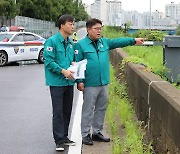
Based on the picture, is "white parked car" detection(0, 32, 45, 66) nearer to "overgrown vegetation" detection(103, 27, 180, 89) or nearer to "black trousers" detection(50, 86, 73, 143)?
"overgrown vegetation" detection(103, 27, 180, 89)

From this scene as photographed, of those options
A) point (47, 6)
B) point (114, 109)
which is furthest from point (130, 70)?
point (47, 6)

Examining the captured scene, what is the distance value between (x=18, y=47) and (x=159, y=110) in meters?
17.3

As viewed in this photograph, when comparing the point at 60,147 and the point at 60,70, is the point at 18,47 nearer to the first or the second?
the point at 60,147

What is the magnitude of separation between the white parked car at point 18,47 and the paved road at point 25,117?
215 inches

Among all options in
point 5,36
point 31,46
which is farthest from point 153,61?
point 31,46

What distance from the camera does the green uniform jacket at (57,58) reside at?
21.4 feet

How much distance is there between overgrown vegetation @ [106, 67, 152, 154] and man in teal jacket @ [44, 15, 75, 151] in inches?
32.9

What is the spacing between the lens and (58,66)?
255 inches

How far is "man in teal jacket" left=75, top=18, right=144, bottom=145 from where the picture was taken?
6.79m

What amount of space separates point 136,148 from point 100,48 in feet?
5.21

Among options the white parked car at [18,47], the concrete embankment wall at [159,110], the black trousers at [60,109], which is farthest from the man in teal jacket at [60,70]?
the white parked car at [18,47]

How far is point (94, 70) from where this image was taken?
22.3 ft

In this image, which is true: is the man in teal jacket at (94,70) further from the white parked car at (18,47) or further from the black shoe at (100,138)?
the white parked car at (18,47)

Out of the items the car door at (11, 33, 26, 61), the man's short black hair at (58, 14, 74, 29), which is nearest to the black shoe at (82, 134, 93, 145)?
the man's short black hair at (58, 14, 74, 29)
